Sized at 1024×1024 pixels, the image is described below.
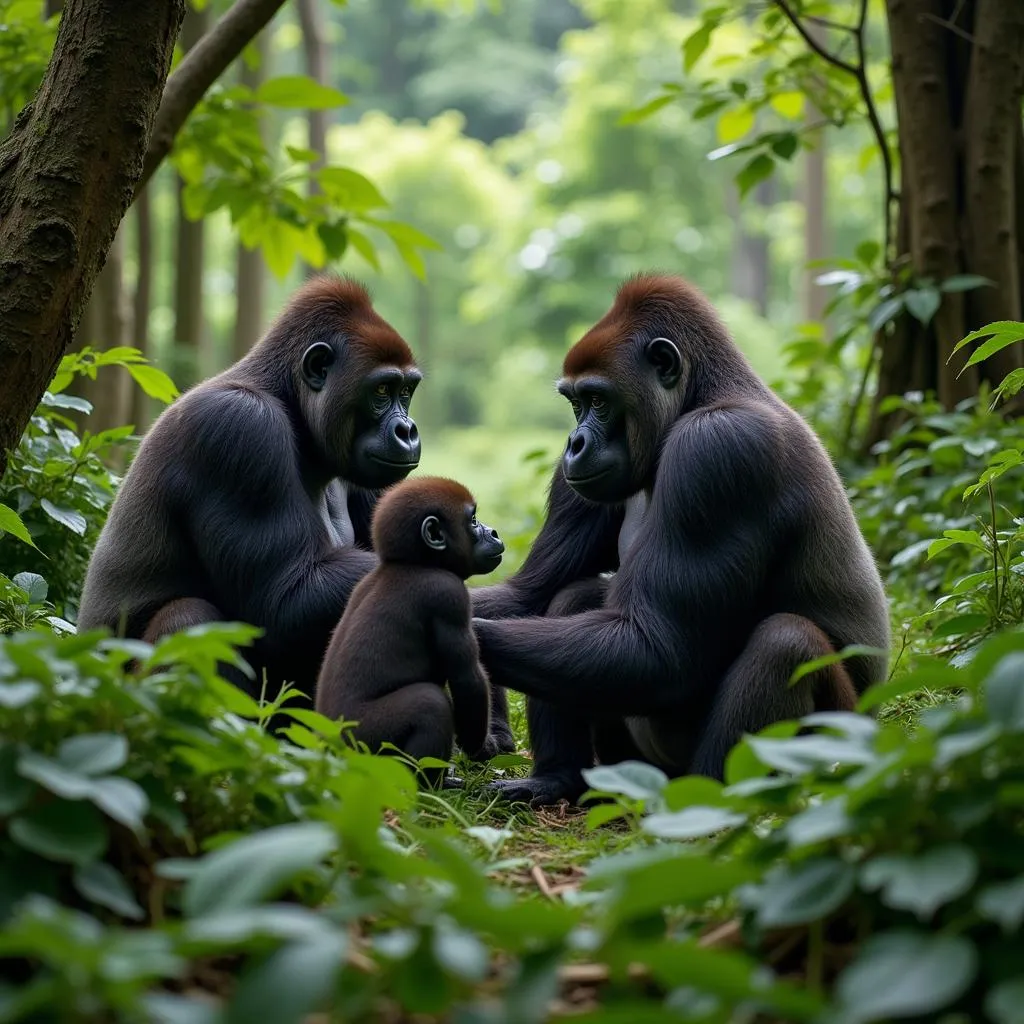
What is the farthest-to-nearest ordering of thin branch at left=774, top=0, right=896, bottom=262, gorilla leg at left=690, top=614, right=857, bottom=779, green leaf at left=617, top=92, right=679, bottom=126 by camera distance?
thin branch at left=774, top=0, right=896, bottom=262, green leaf at left=617, top=92, right=679, bottom=126, gorilla leg at left=690, top=614, right=857, bottom=779

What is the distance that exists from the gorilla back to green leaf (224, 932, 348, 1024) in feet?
8.71

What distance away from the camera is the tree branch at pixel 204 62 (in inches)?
214

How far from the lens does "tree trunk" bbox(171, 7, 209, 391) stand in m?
10.2

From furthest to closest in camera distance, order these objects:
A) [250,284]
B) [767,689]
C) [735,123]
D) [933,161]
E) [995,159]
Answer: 1. [250,284]
2. [735,123]
3. [933,161]
4. [995,159]
5. [767,689]

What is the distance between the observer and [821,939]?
216 centimetres

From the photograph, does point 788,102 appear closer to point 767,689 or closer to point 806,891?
point 767,689

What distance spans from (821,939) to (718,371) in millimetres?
2447

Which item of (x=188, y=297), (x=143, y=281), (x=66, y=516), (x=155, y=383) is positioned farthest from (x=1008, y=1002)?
(x=188, y=297)

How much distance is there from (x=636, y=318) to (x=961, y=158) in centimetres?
346

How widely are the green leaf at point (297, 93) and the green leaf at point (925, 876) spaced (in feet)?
15.1

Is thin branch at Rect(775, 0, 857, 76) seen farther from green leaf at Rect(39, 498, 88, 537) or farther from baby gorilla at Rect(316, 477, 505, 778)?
green leaf at Rect(39, 498, 88, 537)

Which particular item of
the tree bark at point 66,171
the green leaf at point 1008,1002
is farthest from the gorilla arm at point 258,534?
the green leaf at point 1008,1002

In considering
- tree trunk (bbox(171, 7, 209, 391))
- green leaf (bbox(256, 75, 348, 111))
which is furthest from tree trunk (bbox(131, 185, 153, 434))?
green leaf (bbox(256, 75, 348, 111))

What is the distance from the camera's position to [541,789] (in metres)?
4.09
